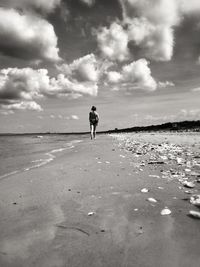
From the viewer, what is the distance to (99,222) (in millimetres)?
2615

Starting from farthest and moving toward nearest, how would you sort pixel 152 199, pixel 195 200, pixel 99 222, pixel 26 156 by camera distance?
pixel 26 156 < pixel 152 199 < pixel 195 200 < pixel 99 222

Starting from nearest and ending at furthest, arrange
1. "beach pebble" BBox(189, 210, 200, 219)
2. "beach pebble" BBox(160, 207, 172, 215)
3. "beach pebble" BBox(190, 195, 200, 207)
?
1. "beach pebble" BBox(189, 210, 200, 219)
2. "beach pebble" BBox(160, 207, 172, 215)
3. "beach pebble" BBox(190, 195, 200, 207)

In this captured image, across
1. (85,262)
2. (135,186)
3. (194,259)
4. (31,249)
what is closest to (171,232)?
(194,259)

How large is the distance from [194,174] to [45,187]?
9.84ft

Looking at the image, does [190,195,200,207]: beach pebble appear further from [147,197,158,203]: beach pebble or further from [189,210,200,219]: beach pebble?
[147,197,158,203]: beach pebble

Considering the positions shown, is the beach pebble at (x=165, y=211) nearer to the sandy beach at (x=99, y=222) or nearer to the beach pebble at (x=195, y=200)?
the sandy beach at (x=99, y=222)

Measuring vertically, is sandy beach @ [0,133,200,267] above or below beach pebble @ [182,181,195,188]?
below

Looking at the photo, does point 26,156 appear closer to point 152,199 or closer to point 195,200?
point 152,199

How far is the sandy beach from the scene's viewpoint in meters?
1.95

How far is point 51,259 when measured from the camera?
1.94 meters

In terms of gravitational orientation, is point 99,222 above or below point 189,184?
below

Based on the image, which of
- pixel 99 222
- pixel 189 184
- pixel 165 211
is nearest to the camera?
pixel 99 222

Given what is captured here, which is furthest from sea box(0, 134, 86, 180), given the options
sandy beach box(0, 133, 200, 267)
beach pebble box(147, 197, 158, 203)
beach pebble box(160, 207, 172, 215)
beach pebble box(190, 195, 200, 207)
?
beach pebble box(190, 195, 200, 207)

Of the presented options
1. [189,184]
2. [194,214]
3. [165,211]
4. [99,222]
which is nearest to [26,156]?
[189,184]
